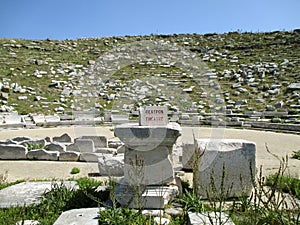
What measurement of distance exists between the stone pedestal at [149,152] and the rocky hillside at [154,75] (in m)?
14.2

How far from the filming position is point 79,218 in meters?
3.88

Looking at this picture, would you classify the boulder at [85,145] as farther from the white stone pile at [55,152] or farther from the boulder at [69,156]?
the boulder at [69,156]

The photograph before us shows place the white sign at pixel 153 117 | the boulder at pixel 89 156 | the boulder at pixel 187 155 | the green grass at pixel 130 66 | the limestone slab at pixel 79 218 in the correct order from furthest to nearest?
the green grass at pixel 130 66 < the boulder at pixel 89 156 < the boulder at pixel 187 155 < the white sign at pixel 153 117 < the limestone slab at pixel 79 218

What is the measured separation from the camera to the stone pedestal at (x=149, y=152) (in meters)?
4.71

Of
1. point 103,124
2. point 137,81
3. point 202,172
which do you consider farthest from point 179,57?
point 202,172

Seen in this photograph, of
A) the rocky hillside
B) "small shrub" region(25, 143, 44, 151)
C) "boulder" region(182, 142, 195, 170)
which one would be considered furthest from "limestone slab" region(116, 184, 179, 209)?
the rocky hillside

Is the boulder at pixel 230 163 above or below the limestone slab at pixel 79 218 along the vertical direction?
above

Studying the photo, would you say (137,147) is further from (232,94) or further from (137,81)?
(137,81)

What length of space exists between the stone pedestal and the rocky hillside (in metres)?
14.2

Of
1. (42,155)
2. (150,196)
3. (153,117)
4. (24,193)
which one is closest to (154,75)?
(42,155)

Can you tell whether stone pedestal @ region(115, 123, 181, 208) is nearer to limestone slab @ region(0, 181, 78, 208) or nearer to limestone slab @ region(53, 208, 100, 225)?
limestone slab @ region(53, 208, 100, 225)

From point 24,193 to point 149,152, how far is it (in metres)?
2.42

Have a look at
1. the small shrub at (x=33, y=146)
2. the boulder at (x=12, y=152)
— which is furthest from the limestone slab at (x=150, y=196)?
the small shrub at (x=33, y=146)

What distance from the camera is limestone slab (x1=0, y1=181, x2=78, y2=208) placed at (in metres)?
4.81
